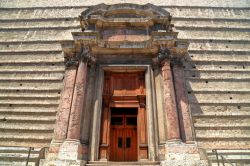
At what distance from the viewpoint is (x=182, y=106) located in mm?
9617

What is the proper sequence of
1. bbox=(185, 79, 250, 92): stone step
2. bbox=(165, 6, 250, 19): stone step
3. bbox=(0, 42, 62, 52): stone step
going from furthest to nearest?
bbox=(165, 6, 250, 19): stone step < bbox=(0, 42, 62, 52): stone step < bbox=(185, 79, 250, 92): stone step

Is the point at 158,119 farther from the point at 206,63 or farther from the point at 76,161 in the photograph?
Result: the point at 206,63

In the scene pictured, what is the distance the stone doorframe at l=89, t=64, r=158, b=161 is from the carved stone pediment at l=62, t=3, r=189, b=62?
804 mm

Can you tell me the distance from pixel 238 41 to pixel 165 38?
5212mm

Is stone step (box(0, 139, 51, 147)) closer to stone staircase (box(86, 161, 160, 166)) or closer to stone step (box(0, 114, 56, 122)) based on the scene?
stone step (box(0, 114, 56, 122))

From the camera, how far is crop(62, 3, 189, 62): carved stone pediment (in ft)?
34.7

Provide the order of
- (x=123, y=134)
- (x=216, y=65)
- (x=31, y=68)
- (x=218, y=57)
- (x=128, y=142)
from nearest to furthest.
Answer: (x=128, y=142), (x=123, y=134), (x=216, y=65), (x=31, y=68), (x=218, y=57)

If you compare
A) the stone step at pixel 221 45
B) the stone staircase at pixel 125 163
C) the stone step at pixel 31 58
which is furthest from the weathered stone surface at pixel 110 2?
the stone staircase at pixel 125 163

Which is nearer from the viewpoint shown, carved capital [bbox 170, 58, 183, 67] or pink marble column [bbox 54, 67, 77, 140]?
pink marble column [bbox 54, 67, 77, 140]

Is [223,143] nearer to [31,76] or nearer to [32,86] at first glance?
[32,86]

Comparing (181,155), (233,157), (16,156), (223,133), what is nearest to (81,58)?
(16,156)

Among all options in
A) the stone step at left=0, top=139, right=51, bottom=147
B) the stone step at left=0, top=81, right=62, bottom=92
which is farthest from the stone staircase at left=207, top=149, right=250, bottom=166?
the stone step at left=0, top=81, right=62, bottom=92

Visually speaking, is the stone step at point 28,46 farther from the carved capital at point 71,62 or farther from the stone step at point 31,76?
the carved capital at point 71,62

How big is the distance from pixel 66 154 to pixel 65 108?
200 centimetres
